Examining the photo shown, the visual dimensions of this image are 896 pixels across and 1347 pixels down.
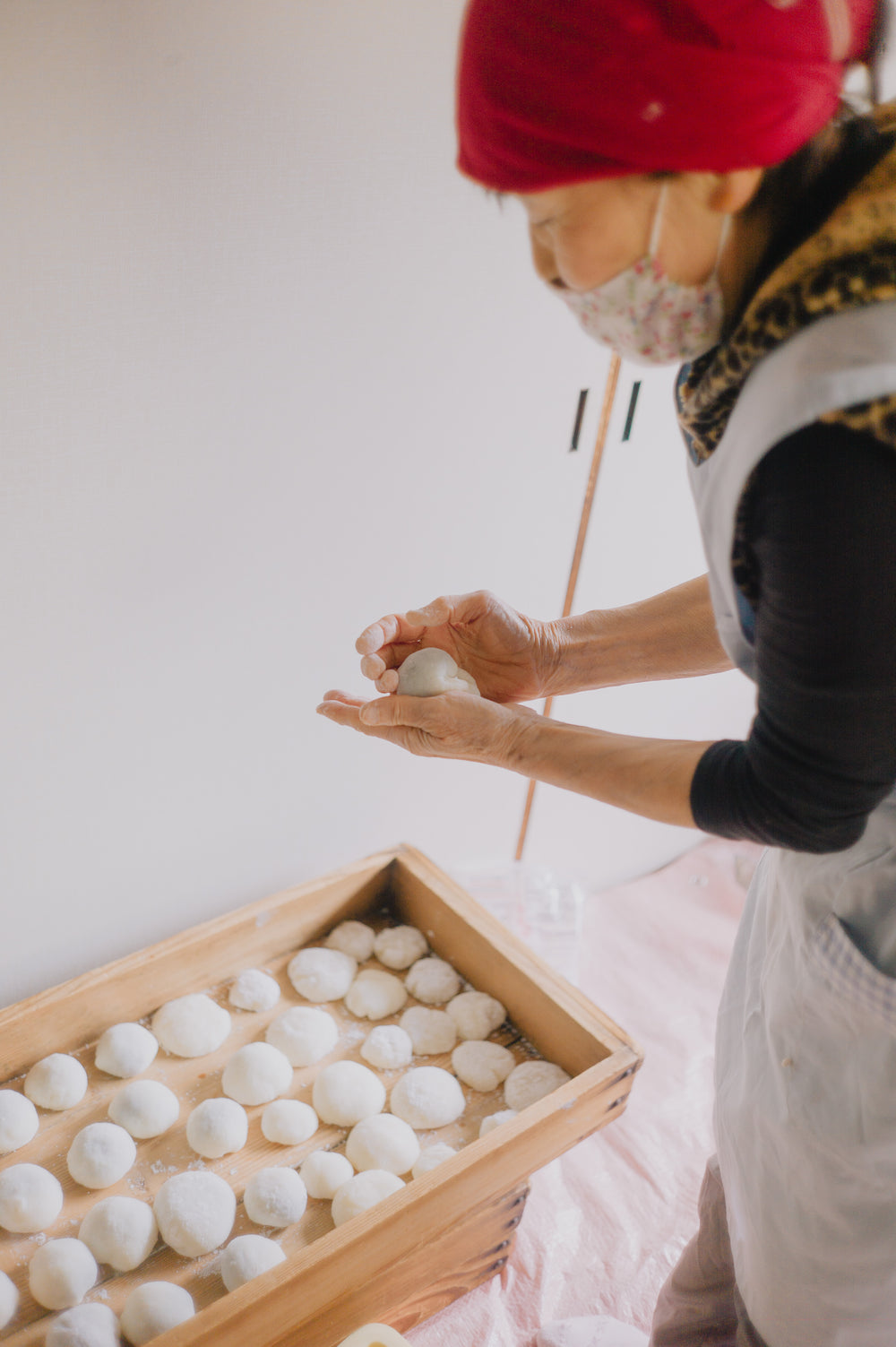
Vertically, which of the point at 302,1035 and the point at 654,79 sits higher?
the point at 654,79

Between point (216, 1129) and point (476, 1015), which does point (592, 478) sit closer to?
point (476, 1015)

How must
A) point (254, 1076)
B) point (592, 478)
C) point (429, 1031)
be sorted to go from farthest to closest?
point (592, 478) → point (429, 1031) → point (254, 1076)

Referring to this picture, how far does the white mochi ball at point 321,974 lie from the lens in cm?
122

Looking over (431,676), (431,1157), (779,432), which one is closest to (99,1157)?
(431,1157)

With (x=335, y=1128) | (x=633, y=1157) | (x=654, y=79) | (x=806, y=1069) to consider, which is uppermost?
(x=654, y=79)

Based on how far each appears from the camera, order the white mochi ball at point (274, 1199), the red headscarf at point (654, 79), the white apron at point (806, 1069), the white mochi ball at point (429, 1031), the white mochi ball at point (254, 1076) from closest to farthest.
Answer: the red headscarf at point (654, 79) → the white apron at point (806, 1069) → the white mochi ball at point (274, 1199) → the white mochi ball at point (254, 1076) → the white mochi ball at point (429, 1031)

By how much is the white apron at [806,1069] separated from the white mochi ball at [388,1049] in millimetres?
474

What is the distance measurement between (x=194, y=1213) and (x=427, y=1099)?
299 mm

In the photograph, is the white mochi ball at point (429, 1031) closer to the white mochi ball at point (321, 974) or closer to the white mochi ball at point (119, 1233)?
the white mochi ball at point (321, 974)

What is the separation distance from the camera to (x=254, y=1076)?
1.08 m

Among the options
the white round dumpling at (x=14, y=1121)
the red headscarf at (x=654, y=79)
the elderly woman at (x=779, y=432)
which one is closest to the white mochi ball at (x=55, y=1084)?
the white round dumpling at (x=14, y=1121)

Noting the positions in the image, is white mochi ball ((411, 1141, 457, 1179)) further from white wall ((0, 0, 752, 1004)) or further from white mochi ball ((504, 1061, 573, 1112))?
white wall ((0, 0, 752, 1004))

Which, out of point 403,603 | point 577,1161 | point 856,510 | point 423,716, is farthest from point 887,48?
point 577,1161

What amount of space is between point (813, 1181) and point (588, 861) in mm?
1079
